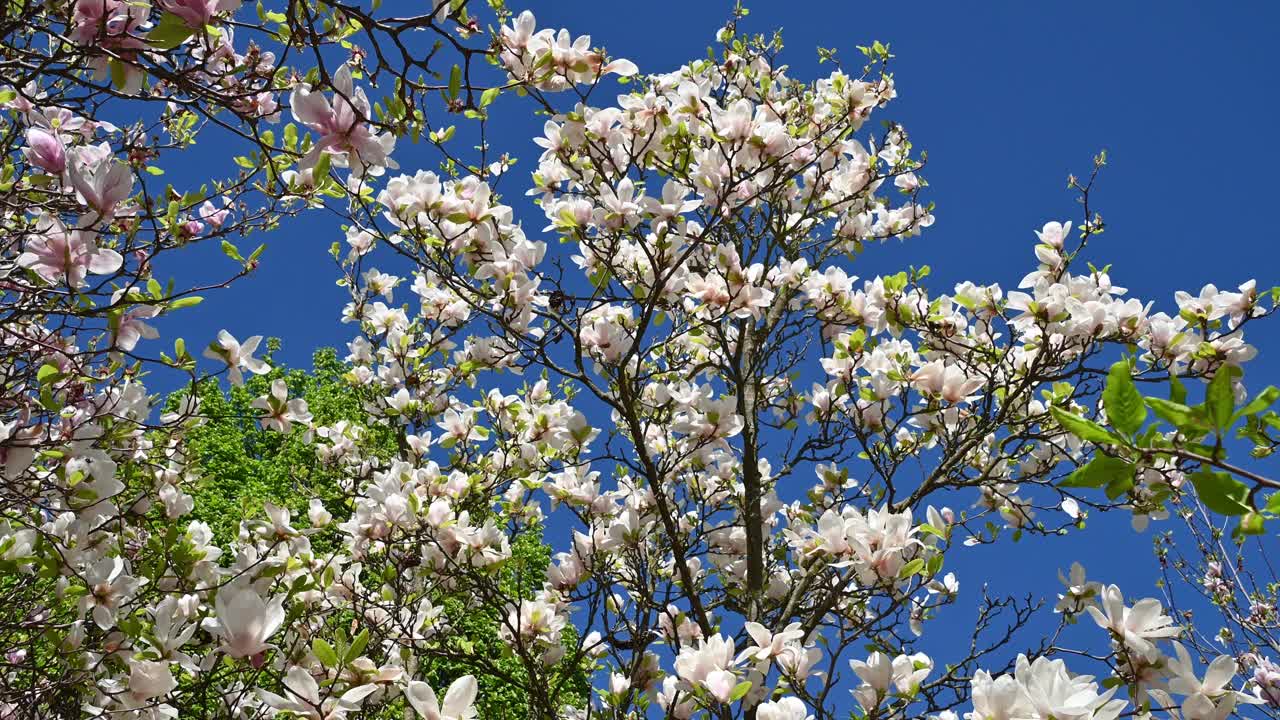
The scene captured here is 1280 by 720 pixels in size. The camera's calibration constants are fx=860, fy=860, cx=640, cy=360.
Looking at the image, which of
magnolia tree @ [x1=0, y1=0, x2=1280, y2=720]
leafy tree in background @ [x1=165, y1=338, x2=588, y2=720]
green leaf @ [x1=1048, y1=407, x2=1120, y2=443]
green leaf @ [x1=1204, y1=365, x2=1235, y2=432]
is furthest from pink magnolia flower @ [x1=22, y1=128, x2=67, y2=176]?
leafy tree in background @ [x1=165, y1=338, x2=588, y2=720]

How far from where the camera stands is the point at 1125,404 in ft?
2.96

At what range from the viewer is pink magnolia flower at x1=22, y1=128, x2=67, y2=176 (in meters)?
1.96

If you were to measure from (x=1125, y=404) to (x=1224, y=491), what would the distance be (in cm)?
15

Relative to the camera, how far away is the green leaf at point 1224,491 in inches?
36.0

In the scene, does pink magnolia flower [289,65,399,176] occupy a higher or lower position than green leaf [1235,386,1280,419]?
higher

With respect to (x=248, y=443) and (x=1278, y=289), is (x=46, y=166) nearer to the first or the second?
(x=1278, y=289)

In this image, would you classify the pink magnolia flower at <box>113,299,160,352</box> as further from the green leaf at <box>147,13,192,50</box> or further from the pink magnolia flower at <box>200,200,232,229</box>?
the green leaf at <box>147,13,192,50</box>

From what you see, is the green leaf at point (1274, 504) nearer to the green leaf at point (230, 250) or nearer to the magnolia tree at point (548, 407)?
the magnolia tree at point (548, 407)

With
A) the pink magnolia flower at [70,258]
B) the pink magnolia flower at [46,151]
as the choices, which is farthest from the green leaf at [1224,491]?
the pink magnolia flower at [46,151]

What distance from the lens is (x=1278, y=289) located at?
296 centimetres

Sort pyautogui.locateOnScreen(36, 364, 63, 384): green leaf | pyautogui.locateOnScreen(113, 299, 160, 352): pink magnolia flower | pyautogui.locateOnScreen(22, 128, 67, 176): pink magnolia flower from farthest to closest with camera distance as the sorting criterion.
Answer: pyautogui.locateOnScreen(113, 299, 160, 352): pink magnolia flower < pyautogui.locateOnScreen(36, 364, 63, 384): green leaf < pyautogui.locateOnScreen(22, 128, 67, 176): pink magnolia flower

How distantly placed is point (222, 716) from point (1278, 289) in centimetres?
375

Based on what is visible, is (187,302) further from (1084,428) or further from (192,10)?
(1084,428)

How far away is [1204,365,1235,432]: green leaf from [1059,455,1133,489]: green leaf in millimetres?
93
